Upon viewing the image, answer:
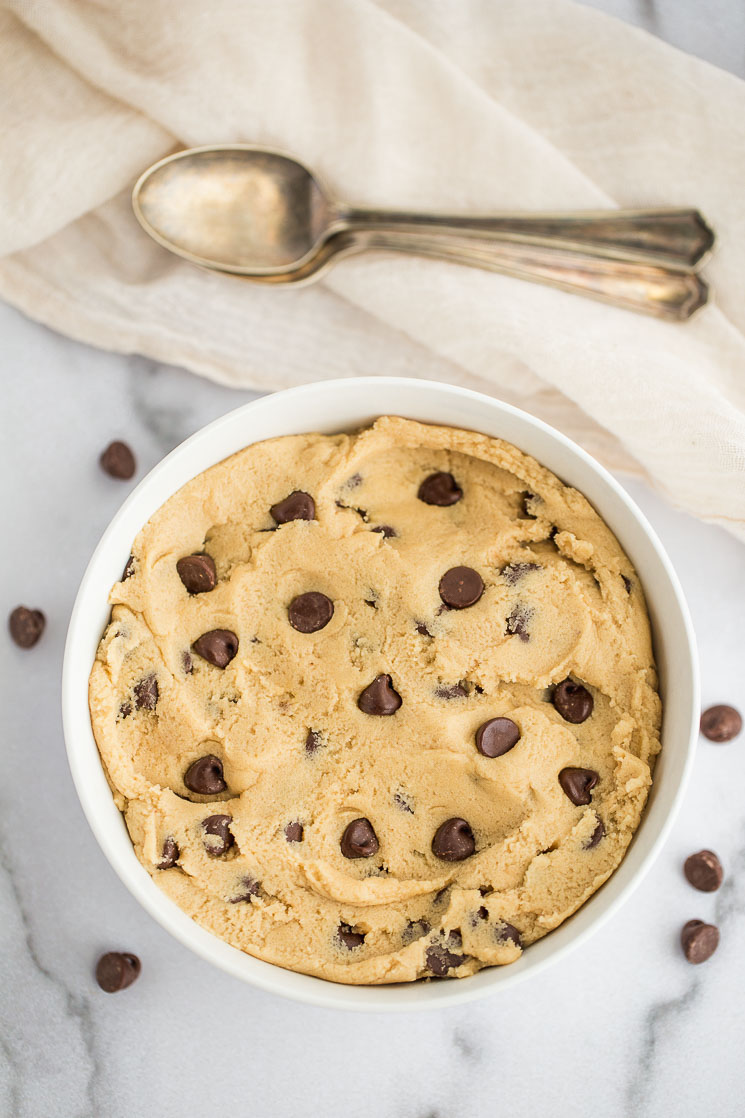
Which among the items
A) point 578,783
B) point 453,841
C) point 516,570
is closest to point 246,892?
point 453,841

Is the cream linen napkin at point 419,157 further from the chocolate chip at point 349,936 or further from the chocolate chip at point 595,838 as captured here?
the chocolate chip at point 349,936

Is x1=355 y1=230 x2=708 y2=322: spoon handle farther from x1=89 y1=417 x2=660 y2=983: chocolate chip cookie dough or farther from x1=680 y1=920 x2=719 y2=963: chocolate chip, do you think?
x1=680 y1=920 x2=719 y2=963: chocolate chip

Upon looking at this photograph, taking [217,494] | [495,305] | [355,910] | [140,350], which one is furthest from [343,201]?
[355,910]

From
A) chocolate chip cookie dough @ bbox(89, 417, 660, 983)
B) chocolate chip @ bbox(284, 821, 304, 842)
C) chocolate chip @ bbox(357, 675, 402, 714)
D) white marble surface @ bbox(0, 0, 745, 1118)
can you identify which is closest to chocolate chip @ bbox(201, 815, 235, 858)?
chocolate chip cookie dough @ bbox(89, 417, 660, 983)

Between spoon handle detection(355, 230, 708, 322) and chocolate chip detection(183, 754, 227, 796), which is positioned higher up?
spoon handle detection(355, 230, 708, 322)

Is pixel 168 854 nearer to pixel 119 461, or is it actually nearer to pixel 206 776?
pixel 206 776

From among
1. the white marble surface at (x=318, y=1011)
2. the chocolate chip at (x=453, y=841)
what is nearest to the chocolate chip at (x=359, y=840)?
the chocolate chip at (x=453, y=841)
